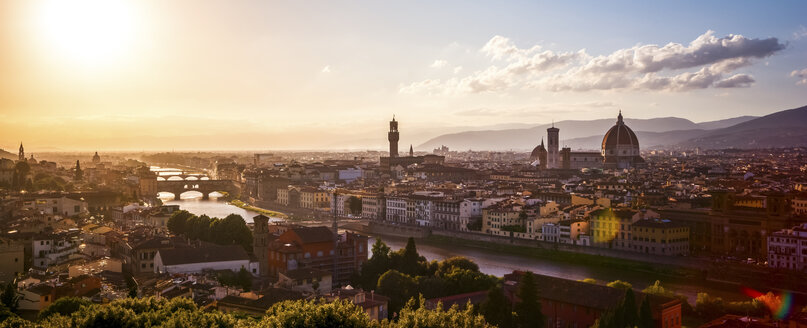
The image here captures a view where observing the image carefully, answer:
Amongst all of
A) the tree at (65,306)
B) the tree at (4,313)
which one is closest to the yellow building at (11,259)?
the tree at (65,306)

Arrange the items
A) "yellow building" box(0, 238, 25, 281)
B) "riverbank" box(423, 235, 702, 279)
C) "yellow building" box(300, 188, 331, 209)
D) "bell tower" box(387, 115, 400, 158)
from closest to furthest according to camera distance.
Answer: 1. "yellow building" box(0, 238, 25, 281)
2. "riverbank" box(423, 235, 702, 279)
3. "yellow building" box(300, 188, 331, 209)
4. "bell tower" box(387, 115, 400, 158)

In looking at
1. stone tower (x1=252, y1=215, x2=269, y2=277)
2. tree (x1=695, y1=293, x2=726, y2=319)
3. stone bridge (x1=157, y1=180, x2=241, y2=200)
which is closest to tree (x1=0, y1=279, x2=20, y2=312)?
stone tower (x1=252, y1=215, x2=269, y2=277)

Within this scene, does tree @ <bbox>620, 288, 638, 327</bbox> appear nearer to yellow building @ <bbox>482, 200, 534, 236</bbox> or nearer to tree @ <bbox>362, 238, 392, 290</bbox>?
tree @ <bbox>362, 238, 392, 290</bbox>

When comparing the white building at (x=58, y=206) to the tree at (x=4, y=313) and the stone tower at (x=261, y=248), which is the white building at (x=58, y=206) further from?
the tree at (x=4, y=313)

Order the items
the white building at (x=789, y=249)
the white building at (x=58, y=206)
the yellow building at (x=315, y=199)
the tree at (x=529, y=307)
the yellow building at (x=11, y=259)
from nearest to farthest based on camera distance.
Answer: the tree at (x=529, y=307), the yellow building at (x=11, y=259), the white building at (x=789, y=249), the white building at (x=58, y=206), the yellow building at (x=315, y=199)

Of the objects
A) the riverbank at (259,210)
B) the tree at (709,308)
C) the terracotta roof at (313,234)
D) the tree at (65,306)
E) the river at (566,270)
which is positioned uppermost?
the terracotta roof at (313,234)

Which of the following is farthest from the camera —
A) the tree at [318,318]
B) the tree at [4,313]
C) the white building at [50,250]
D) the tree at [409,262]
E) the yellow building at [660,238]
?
the yellow building at [660,238]
